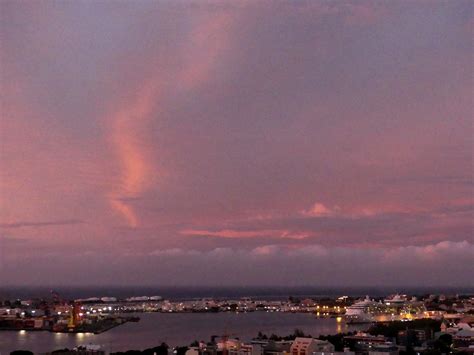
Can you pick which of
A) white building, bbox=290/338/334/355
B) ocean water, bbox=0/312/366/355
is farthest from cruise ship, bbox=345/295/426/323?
white building, bbox=290/338/334/355

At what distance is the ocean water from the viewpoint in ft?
29.9

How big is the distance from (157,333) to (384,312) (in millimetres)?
6939

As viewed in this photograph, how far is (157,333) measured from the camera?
35.6 feet

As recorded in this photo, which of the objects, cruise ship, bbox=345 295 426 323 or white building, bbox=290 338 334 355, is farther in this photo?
cruise ship, bbox=345 295 426 323

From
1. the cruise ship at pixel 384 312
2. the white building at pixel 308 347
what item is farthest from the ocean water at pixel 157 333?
the white building at pixel 308 347

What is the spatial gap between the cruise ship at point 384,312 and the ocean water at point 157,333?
1211 mm

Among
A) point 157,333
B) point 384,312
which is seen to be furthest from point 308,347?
point 384,312

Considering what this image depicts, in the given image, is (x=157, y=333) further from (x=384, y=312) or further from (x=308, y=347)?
(x=384, y=312)

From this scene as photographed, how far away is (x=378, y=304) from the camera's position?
→ 56.5ft

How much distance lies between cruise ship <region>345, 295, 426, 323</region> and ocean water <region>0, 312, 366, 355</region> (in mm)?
1211

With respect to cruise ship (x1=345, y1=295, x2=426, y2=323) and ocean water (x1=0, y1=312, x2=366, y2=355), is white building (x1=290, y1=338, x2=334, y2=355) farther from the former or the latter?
cruise ship (x1=345, y1=295, x2=426, y2=323)

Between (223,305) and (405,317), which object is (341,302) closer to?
(223,305)

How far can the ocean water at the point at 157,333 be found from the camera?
29.9ft

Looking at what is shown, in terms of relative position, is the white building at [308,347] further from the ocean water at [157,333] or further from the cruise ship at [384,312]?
the cruise ship at [384,312]
